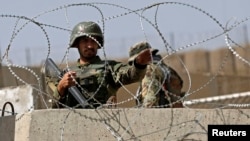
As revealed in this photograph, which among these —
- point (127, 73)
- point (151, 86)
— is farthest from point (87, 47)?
point (151, 86)

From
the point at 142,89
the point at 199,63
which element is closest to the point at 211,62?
the point at 199,63

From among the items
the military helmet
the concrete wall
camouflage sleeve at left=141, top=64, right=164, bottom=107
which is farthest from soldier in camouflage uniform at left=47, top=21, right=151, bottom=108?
the concrete wall

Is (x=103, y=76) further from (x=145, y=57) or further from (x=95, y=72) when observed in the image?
(x=145, y=57)

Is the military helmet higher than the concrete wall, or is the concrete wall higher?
the military helmet

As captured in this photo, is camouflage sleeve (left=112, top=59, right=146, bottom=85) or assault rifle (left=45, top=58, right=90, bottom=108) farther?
camouflage sleeve (left=112, top=59, right=146, bottom=85)

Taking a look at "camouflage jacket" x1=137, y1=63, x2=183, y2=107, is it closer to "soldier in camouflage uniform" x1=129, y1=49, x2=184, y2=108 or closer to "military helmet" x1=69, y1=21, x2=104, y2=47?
"soldier in camouflage uniform" x1=129, y1=49, x2=184, y2=108

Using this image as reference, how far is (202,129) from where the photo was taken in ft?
17.7

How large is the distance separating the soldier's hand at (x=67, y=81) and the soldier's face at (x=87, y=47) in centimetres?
51

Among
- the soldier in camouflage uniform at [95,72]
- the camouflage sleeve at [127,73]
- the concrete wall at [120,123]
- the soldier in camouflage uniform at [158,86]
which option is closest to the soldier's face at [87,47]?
the soldier in camouflage uniform at [95,72]

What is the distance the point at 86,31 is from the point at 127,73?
0.55 metres

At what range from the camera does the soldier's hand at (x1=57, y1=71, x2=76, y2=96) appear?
5500mm

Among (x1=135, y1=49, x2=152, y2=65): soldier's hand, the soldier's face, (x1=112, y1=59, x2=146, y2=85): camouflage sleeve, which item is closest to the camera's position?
(x1=135, y1=49, x2=152, y2=65): soldier's hand

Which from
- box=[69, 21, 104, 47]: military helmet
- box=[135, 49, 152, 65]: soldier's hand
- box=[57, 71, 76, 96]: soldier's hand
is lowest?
box=[57, 71, 76, 96]: soldier's hand

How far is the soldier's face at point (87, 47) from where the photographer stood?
608cm
